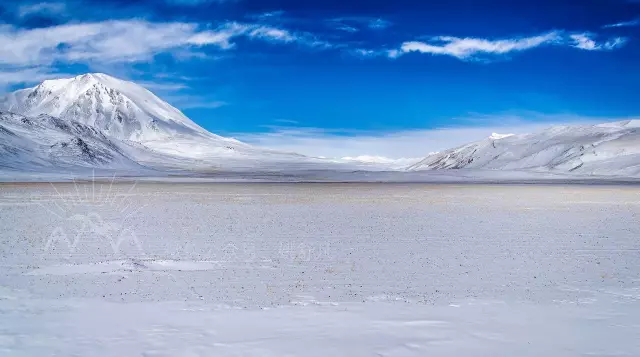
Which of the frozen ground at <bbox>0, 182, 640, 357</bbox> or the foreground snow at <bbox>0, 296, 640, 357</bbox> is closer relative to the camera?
the foreground snow at <bbox>0, 296, 640, 357</bbox>

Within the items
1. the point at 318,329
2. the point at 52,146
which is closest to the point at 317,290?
the point at 318,329

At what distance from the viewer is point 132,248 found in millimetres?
14750

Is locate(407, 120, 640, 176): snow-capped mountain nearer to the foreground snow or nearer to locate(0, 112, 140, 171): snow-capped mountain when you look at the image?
locate(0, 112, 140, 171): snow-capped mountain

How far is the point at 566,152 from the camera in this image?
125188 mm

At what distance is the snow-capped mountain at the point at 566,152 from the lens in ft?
350

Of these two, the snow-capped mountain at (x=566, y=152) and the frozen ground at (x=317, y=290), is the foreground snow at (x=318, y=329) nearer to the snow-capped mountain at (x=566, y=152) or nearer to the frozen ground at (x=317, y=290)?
the frozen ground at (x=317, y=290)

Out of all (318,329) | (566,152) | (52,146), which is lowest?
(318,329)

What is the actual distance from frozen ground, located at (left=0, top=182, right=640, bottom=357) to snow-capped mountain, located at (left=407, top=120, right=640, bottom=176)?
8983 centimetres

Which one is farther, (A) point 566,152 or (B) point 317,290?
(A) point 566,152

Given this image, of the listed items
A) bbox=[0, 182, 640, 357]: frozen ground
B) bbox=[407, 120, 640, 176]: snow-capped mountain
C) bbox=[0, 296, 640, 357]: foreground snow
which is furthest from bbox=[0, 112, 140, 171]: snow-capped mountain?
bbox=[0, 296, 640, 357]: foreground snow

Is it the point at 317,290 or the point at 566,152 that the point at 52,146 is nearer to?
the point at 566,152

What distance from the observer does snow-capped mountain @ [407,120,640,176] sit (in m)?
107

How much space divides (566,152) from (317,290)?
410 feet

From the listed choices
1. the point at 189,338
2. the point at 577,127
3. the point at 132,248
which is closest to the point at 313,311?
the point at 189,338
